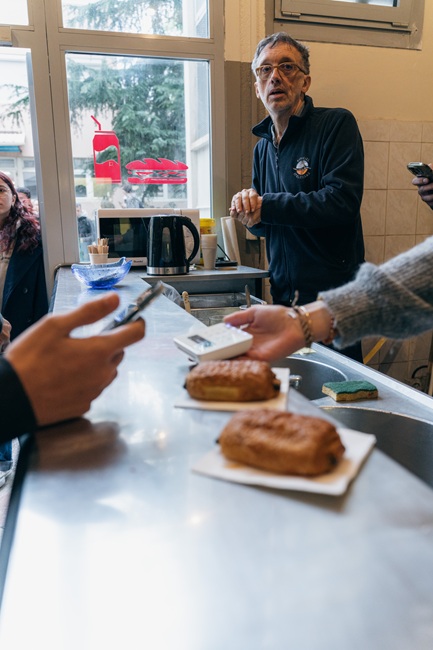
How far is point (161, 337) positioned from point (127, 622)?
0.64m

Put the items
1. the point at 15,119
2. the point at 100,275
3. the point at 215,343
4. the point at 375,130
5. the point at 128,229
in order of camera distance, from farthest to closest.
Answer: the point at 15,119 → the point at 375,130 → the point at 128,229 → the point at 100,275 → the point at 215,343

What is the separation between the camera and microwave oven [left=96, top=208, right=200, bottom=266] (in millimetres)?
2471

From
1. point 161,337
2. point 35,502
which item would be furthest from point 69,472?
point 161,337

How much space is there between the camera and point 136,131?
2.67 metres

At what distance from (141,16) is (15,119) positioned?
6.91ft

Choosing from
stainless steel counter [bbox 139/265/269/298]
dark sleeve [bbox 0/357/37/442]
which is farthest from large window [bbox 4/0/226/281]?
dark sleeve [bbox 0/357/37/442]

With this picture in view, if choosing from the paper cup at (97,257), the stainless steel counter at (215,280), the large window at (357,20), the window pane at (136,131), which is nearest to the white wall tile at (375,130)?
the large window at (357,20)

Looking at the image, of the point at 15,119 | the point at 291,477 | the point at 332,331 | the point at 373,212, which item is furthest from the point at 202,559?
the point at 15,119

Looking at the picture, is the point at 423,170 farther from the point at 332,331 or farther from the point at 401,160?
the point at 332,331

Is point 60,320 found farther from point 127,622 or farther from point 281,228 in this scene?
point 281,228

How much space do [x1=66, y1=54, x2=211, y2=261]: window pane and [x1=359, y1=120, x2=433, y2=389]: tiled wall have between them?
0.95m

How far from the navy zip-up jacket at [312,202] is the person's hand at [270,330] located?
122 centimetres

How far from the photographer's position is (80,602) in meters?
0.32

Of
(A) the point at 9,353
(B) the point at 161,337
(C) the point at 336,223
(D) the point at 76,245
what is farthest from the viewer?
(D) the point at 76,245
